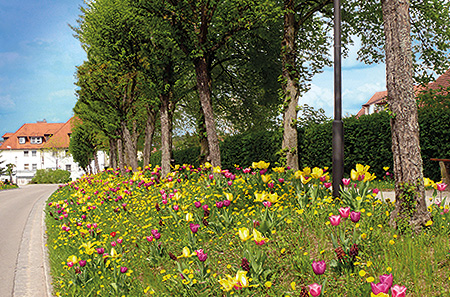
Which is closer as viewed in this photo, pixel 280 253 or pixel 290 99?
pixel 280 253

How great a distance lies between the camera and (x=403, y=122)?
4.34 metres

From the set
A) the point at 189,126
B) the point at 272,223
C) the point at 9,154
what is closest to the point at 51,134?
the point at 9,154

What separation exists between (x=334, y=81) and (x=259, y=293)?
3995mm

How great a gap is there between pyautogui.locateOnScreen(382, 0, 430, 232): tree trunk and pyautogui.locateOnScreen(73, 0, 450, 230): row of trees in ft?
0.04

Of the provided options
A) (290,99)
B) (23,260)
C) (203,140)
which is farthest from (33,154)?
(23,260)

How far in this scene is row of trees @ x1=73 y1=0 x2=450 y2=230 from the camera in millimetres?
4535

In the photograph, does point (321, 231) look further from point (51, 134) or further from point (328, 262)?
point (51, 134)

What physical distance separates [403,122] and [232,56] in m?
14.0

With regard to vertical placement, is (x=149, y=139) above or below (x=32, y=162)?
above

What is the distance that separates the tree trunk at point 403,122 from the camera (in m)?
4.21

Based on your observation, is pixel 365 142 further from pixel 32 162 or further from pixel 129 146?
pixel 32 162

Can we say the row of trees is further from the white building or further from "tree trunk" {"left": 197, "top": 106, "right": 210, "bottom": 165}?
the white building

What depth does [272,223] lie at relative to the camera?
14.8 feet

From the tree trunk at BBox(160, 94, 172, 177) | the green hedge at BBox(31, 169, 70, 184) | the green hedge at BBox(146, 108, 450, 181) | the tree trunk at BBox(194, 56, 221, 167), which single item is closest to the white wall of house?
the green hedge at BBox(31, 169, 70, 184)
